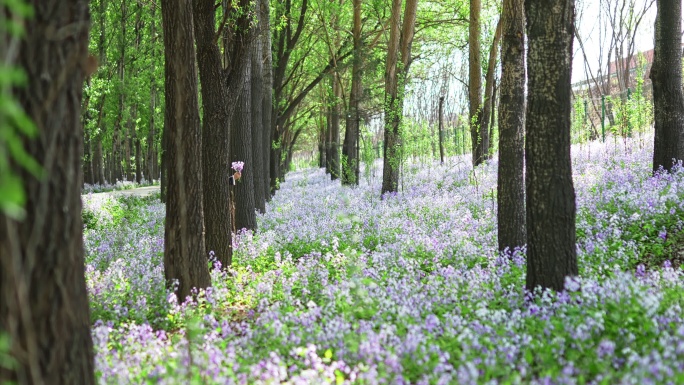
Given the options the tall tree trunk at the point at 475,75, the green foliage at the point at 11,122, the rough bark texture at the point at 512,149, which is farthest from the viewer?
the tall tree trunk at the point at 475,75

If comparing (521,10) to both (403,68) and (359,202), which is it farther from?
(403,68)

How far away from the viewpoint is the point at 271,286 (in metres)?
6.68

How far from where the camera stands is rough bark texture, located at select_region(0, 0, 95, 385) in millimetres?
2580

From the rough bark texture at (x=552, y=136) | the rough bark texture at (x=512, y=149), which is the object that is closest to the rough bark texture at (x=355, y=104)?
the rough bark texture at (x=512, y=149)

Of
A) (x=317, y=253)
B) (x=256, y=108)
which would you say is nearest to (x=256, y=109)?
(x=256, y=108)

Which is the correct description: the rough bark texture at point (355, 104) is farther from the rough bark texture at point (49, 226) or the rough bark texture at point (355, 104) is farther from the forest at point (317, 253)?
the rough bark texture at point (49, 226)

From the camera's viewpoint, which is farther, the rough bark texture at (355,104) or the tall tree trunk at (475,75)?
the rough bark texture at (355,104)

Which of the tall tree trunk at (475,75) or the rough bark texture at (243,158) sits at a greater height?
the tall tree trunk at (475,75)

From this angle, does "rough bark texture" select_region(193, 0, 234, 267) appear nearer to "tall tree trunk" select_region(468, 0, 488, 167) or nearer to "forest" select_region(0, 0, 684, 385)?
"forest" select_region(0, 0, 684, 385)

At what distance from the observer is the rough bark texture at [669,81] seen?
33.4ft

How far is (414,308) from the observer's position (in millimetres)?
5145

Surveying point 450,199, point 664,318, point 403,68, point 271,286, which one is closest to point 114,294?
point 271,286

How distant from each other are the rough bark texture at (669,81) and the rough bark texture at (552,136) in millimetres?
6211

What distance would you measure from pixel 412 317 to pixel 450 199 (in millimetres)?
8688
